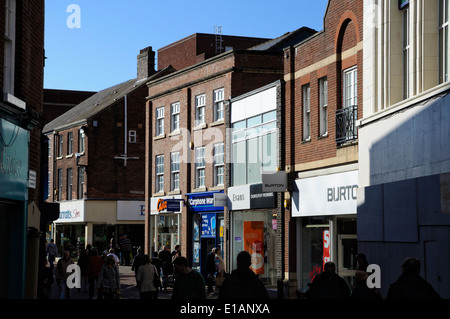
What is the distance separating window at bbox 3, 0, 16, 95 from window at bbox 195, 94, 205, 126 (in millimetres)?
21374

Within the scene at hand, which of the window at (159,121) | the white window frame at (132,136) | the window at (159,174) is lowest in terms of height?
the window at (159,174)

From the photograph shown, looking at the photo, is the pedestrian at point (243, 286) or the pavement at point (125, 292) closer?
the pedestrian at point (243, 286)

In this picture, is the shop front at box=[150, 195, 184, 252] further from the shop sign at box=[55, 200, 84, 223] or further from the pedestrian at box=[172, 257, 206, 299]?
the pedestrian at box=[172, 257, 206, 299]

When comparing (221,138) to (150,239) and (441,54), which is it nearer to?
(150,239)

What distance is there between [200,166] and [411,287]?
88.6ft

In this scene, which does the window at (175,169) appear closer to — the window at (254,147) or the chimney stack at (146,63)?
the window at (254,147)

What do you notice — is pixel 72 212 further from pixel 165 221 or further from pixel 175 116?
pixel 175 116

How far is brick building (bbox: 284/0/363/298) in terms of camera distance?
79.3ft

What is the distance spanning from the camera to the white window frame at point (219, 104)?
36344 mm

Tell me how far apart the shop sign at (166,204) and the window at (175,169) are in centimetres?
58

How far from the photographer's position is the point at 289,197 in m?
28.9

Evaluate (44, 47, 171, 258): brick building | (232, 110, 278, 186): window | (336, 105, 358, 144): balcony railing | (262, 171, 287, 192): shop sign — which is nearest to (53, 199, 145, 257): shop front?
(44, 47, 171, 258): brick building

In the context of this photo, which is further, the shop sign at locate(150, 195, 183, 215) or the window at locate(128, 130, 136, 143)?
the window at locate(128, 130, 136, 143)

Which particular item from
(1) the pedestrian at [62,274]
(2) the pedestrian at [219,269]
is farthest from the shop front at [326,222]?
(1) the pedestrian at [62,274]
